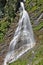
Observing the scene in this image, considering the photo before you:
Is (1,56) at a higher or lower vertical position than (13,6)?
lower

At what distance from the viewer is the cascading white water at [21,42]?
20897mm

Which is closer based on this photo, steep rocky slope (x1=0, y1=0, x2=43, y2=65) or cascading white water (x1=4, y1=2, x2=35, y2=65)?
steep rocky slope (x1=0, y1=0, x2=43, y2=65)

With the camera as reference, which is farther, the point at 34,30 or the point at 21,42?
the point at 34,30

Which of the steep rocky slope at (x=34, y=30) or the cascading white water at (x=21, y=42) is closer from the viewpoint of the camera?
the steep rocky slope at (x=34, y=30)

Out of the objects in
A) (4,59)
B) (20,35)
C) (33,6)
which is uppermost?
(33,6)

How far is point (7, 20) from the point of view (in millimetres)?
31969

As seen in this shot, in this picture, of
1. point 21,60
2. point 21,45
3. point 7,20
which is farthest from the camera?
point 7,20

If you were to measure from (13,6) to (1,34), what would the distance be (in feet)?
19.2

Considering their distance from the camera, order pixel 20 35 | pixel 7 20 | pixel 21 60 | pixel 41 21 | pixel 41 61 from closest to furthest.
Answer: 1. pixel 41 61
2. pixel 21 60
3. pixel 20 35
4. pixel 41 21
5. pixel 7 20

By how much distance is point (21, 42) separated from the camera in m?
22.0

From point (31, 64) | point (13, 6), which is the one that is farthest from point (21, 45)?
point (13, 6)

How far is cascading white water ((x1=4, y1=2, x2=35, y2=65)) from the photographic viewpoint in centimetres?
2090

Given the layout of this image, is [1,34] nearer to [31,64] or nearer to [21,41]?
[21,41]

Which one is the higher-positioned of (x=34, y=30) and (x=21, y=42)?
(x=34, y=30)
